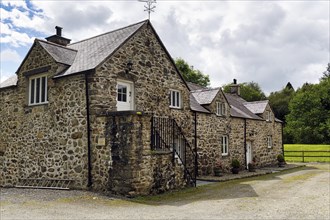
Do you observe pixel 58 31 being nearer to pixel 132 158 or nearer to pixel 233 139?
pixel 132 158

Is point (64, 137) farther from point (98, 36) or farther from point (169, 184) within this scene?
point (98, 36)

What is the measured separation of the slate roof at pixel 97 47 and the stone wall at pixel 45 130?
0.68m

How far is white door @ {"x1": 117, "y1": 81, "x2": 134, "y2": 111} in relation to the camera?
1413 cm

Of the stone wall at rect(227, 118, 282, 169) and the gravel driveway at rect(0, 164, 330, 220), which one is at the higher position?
the stone wall at rect(227, 118, 282, 169)

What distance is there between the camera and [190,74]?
5206 centimetres

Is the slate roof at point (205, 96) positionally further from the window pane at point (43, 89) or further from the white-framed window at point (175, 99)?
the window pane at point (43, 89)

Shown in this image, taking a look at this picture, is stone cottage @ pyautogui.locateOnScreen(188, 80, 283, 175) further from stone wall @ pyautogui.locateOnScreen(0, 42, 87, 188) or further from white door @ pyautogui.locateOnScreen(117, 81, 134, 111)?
stone wall @ pyautogui.locateOnScreen(0, 42, 87, 188)

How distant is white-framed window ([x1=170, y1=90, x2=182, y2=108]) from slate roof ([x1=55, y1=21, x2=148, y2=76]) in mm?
3973

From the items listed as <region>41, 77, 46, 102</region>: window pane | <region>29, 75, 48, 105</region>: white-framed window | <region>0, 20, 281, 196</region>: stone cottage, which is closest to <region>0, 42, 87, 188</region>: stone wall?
<region>0, 20, 281, 196</region>: stone cottage

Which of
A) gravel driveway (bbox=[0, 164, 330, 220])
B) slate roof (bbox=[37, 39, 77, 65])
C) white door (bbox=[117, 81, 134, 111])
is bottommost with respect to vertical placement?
gravel driveway (bbox=[0, 164, 330, 220])

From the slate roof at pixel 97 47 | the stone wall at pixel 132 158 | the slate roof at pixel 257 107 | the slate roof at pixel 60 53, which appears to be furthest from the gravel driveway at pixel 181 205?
the slate roof at pixel 257 107

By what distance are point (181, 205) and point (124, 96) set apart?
19.4ft

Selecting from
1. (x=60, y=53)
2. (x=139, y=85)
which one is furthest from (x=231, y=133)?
(x=60, y=53)

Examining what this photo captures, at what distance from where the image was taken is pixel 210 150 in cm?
2002
